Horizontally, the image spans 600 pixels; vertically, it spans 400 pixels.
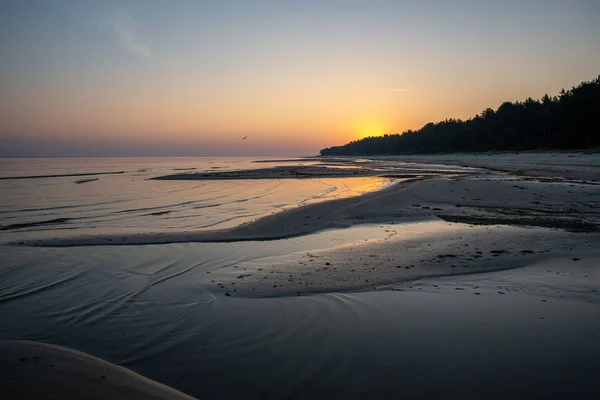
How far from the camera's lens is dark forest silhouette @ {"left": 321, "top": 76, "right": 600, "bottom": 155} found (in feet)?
196

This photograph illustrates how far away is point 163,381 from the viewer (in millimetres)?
3623

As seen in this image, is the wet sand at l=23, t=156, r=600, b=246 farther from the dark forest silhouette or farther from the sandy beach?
the dark forest silhouette

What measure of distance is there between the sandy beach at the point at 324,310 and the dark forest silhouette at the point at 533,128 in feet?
206

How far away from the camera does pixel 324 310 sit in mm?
5410

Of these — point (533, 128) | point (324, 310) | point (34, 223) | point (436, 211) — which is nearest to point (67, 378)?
point (324, 310)

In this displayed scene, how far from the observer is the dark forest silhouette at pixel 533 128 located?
196ft

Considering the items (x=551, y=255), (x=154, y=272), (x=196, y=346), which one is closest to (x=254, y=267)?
(x=154, y=272)

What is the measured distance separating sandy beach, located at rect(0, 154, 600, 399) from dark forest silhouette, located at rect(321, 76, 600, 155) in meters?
62.7

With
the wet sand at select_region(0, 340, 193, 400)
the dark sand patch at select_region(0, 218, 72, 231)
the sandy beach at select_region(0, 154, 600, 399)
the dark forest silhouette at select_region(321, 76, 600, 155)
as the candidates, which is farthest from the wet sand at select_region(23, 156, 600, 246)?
the dark forest silhouette at select_region(321, 76, 600, 155)

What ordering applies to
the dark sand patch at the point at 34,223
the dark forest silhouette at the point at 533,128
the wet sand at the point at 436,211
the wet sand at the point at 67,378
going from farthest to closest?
1. the dark forest silhouette at the point at 533,128
2. the dark sand patch at the point at 34,223
3. the wet sand at the point at 436,211
4. the wet sand at the point at 67,378

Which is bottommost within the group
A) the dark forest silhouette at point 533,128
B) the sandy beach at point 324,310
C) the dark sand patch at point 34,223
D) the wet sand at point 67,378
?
the sandy beach at point 324,310

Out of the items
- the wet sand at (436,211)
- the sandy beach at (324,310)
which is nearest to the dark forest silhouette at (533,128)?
the wet sand at (436,211)

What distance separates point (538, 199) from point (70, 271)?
1850 cm

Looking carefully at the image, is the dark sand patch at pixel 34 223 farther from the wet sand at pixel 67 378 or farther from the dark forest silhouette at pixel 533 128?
the dark forest silhouette at pixel 533 128
